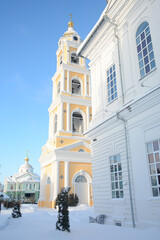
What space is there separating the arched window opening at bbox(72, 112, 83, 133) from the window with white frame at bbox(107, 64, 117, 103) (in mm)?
14259

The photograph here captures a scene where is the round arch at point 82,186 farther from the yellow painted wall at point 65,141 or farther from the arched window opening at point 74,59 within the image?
the arched window opening at point 74,59

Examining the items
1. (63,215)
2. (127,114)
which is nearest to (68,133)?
(127,114)

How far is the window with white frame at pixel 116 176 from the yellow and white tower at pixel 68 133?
12027 mm

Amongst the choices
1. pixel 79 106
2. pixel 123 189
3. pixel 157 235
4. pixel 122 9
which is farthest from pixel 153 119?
pixel 79 106

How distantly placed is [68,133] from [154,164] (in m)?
16.3

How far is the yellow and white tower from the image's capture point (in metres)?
21.5

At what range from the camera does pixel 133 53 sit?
9.47 metres

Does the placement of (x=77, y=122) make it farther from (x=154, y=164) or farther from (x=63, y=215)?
(x=63, y=215)

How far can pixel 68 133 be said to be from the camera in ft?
76.3

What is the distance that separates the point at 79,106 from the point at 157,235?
2017 centimetres

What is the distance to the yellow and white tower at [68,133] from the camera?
70.5 ft

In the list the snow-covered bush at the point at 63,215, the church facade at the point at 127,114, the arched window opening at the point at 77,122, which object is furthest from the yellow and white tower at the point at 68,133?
the snow-covered bush at the point at 63,215

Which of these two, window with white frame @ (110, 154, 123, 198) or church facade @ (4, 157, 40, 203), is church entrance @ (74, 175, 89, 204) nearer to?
window with white frame @ (110, 154, 123, 198)

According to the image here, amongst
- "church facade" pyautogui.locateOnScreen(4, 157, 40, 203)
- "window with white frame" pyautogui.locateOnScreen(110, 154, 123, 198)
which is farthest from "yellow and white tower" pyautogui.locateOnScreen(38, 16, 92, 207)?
"church facade" pyautogui.locateOnScreen(4, 157, 40, 203)
